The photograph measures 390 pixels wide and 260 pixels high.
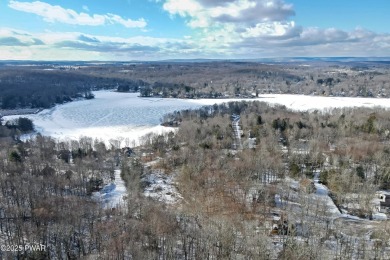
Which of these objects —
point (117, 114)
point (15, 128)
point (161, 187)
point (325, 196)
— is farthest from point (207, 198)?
point (117, 114)

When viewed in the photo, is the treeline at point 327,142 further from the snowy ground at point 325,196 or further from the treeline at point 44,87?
the treeline at point 44,87

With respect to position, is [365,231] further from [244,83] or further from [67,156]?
[244,83]

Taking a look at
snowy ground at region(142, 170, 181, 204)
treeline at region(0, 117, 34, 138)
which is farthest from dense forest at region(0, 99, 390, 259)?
treeline at region(0, 117, 34, 138)

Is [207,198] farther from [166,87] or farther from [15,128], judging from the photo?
[166,87]

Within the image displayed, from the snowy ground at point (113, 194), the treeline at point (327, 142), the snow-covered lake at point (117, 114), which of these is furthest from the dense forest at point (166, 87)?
the snowy ground at point (113, 194)

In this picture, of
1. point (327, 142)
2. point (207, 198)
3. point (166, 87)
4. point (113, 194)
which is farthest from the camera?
point (166, 87)
